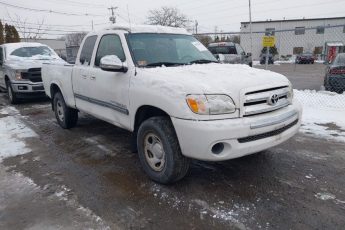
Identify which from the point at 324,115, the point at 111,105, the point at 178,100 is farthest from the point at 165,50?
the point at 324,115

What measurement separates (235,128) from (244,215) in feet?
2.84

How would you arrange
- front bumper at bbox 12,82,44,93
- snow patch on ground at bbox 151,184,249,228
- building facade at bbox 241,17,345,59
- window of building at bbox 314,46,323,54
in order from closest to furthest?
1. snow patch on ground at bbox 151,184,249,228
2. front bumper at bbox 12,82,44,93
3. window of building at bbox 314,46,323,54
4. building facade at bbox 241,17,345,59

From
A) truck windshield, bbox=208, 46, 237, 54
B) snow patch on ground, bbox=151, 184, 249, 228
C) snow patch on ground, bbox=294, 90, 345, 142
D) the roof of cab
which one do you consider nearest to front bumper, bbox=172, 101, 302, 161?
snow patch on ground, bbox=151, 184, 249, 228

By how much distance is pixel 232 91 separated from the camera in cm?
323

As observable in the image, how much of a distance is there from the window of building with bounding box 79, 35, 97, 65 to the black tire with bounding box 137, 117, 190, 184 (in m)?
1.98

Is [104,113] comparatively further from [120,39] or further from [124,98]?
[120,39]

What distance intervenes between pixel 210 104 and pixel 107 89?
1.84 m

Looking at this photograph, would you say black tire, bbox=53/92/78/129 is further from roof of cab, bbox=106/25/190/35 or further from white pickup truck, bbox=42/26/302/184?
roof of cab, bbox=106/25/190/35

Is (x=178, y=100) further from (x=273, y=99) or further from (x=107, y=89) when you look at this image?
(x=107, y=89)

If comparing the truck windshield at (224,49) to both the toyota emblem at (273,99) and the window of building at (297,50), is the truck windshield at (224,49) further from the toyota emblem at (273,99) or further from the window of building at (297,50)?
the window of building at (297,50)

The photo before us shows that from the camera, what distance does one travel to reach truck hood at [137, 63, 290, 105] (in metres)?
3.22

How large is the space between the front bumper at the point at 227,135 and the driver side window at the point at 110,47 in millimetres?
1608

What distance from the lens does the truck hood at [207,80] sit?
3225mm

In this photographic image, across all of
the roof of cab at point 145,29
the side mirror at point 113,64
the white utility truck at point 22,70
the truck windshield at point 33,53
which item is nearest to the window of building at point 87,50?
the roof of cab at point 145,29
